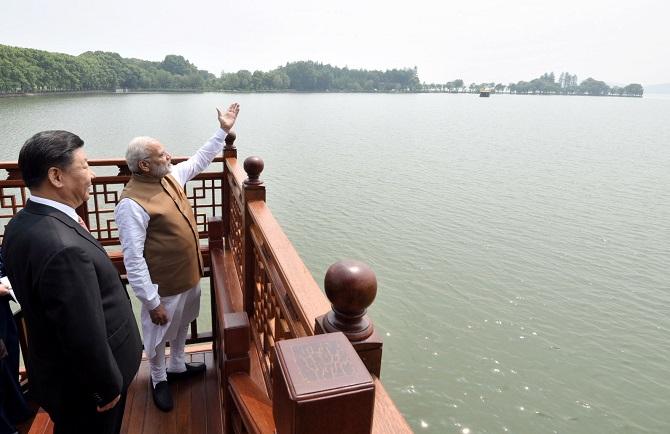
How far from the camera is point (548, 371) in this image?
5.91 meters

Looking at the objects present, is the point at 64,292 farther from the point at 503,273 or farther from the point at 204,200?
the point at 503,273

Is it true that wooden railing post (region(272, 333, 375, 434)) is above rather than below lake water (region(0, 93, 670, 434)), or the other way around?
above

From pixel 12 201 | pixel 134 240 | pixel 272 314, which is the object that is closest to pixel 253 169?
pixel 134 240

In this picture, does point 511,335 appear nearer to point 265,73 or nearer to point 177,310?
point 177,310

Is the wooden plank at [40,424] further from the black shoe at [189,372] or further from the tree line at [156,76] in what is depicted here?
the tree line at [156,76]

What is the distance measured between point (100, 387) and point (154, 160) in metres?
1.22

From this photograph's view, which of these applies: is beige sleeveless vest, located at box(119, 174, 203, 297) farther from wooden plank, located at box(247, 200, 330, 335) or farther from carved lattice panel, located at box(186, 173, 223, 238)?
carved lattice panel, located at box(186, 173, 223, 238)

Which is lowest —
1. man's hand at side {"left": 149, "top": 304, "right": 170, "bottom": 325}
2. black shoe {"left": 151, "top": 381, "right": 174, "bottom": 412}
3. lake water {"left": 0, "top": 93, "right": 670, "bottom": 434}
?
lake water {"left": 0, "top": 93, "right": 670, "bottom": 434}

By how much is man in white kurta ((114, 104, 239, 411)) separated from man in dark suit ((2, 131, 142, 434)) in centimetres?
65

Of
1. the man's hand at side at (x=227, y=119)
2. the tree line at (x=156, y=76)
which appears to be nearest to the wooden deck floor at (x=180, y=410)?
the man's hand at side at (x=227, y=119)

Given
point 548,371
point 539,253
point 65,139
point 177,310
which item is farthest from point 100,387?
point 539,253

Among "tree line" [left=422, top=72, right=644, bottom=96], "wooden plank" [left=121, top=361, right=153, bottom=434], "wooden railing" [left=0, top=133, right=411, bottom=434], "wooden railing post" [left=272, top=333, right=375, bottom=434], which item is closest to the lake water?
"wooden plank" [left=121, top=361, right=153, bottom=434]

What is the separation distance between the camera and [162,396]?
297 cm

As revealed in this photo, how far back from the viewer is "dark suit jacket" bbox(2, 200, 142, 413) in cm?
149
